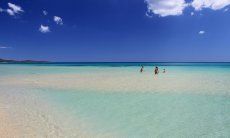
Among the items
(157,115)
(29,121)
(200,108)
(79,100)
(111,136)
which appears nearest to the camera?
(111,136)

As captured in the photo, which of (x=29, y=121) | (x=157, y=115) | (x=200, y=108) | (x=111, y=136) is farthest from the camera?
(x=200, y=108)

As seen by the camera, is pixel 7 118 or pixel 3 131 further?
pixel 7 118

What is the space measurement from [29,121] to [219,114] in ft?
20.5

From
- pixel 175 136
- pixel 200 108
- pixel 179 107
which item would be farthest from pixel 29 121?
pixel 200 108

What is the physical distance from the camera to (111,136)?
582 cm

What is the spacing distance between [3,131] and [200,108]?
6.86 metres

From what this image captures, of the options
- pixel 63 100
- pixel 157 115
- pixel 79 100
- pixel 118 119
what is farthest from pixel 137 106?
pixel 63 100

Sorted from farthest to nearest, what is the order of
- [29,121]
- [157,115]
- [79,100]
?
[79,100] < [157,115] < [29,121]

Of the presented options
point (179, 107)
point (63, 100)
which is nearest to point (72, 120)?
point (63, 100)

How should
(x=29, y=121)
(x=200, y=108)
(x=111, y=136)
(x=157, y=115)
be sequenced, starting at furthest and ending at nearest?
(x=200, y=108) → (x=157, y=115) → (x=29, y=121) → (x=111, y=136)

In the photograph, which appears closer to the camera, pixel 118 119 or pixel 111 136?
pixel 111 136

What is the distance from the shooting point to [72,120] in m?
7.15

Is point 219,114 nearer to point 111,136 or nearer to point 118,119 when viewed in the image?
point 118,119

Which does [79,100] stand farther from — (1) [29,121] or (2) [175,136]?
(2) [175,136]
